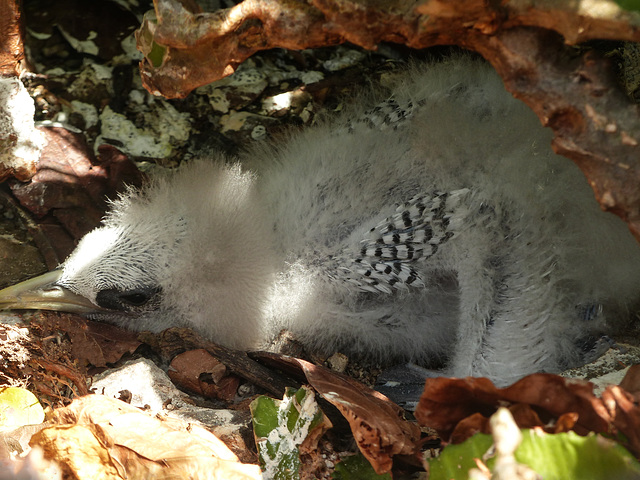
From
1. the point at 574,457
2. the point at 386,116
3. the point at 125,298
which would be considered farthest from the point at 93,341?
the point at 574,457

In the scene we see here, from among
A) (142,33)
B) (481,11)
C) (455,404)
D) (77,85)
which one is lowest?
(455,404)

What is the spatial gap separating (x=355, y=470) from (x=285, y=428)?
19cm

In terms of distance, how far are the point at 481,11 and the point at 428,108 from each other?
0.78 meters

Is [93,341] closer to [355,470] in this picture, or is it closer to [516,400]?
[355,470]

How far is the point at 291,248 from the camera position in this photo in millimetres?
1975

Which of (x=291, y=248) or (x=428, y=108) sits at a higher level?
(x=428, y=108)

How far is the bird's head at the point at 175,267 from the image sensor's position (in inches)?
74.8

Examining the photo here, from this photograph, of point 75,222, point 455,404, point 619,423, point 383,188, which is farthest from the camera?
point 75,222

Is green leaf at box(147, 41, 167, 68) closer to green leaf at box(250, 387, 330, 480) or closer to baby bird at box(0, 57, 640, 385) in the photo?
baby bird at box(0, 57, 640, 385)

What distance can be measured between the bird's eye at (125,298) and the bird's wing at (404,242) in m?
0.66

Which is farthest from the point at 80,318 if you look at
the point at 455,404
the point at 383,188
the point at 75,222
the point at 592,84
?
the point at 592,84

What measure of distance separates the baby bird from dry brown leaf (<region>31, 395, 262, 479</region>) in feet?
2.37

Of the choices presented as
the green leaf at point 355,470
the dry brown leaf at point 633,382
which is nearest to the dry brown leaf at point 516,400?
the dry brown leaf at point 633,382

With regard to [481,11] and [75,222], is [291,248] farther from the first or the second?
[481,11]
